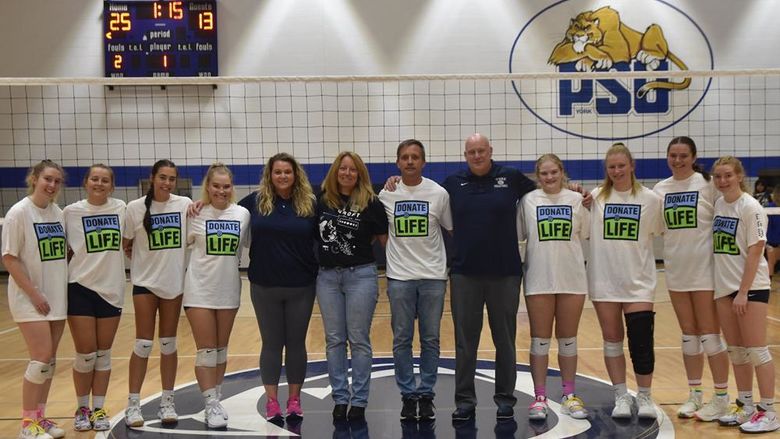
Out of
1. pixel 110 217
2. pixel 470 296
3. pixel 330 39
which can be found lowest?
pixel 470 296

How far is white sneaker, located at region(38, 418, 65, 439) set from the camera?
4570 mm

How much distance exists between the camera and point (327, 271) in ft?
15.4


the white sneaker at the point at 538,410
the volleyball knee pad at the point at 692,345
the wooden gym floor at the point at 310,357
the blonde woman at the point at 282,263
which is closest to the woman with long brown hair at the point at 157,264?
the blonde woman at the point at 282,263

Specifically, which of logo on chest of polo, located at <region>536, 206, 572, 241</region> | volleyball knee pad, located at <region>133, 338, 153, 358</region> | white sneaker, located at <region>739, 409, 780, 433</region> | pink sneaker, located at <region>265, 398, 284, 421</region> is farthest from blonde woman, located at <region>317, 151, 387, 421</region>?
white sneaker, located at <region>739, 409, 780, 433</region>

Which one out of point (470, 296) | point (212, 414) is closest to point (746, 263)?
point (470, 296)

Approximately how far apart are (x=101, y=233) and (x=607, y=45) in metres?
11.8

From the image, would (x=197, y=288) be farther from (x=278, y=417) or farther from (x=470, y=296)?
(x=470, y=296)

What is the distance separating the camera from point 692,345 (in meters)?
4.81

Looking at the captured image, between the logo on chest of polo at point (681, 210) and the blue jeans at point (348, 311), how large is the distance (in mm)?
2075

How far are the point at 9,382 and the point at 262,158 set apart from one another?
27.6 feet

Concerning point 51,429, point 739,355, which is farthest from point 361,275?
point 739,355

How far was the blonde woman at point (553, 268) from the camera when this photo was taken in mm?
4648

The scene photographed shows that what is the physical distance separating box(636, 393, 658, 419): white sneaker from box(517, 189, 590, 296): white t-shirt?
0.85 m

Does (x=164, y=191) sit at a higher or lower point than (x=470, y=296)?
higher
